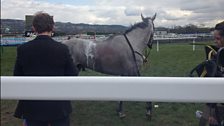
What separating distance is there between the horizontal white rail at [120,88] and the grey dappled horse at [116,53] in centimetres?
497

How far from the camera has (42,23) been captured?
240cm

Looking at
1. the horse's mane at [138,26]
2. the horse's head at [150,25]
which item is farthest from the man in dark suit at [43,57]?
the horse's head at [150,25]

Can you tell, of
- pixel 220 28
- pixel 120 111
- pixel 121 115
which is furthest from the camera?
pixel 121 115

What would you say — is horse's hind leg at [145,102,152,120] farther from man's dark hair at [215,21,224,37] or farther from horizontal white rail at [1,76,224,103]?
horizontal white rail at [1,76,224,103]

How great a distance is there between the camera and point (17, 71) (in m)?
2.31

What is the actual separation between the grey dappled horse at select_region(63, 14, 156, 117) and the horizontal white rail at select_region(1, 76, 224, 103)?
4970 millimetres

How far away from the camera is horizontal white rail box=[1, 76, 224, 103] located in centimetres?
99

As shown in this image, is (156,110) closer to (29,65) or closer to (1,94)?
(29,65)

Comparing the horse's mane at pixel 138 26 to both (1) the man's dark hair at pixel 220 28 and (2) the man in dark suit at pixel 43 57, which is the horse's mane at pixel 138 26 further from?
(2) the man in dark suit at pixel 43 57

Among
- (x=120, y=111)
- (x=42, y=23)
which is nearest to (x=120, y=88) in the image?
(x=42, y=23)

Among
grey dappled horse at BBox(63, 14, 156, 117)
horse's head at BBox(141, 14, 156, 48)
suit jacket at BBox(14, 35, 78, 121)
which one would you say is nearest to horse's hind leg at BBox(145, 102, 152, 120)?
suit jacket at BBox(14, 35, 78, 121)

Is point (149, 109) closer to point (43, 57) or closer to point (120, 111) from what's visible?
point (120, 111)

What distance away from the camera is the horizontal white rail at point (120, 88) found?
992mm

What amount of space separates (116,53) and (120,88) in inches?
197
